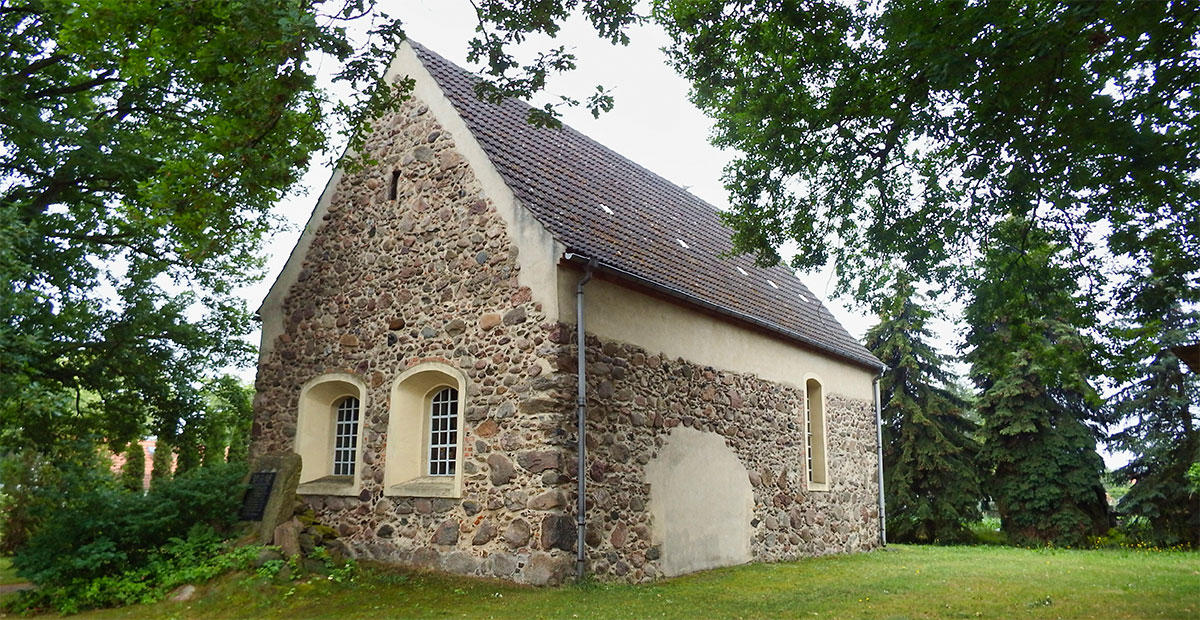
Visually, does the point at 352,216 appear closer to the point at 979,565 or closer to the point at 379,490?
the point at 379,490

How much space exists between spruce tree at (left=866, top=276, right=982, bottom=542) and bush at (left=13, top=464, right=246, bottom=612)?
645 inches

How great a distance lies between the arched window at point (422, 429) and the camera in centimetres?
1097

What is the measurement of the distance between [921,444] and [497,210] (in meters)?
16.5

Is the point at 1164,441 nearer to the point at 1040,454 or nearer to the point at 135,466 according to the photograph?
the point at 1040,454

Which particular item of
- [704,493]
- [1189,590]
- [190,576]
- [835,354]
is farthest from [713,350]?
[190,576]

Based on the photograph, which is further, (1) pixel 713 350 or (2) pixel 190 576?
(1) pixel 713 350

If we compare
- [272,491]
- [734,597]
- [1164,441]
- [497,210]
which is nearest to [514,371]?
[497,210]

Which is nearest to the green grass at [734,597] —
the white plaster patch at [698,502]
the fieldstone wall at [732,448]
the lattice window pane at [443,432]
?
the white plaster patch at [698,502]

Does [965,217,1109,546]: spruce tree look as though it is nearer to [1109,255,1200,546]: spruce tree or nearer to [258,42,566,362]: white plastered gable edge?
[1109,255,1200,546]: spruce tree

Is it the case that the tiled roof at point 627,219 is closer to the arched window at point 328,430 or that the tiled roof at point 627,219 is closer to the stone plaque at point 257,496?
the arched window at point 328,430

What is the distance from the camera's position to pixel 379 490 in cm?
1111

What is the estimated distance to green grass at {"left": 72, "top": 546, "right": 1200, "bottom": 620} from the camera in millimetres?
8016

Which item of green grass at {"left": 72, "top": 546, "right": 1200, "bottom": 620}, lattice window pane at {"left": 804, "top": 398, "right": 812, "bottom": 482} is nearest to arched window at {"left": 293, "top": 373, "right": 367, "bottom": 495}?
green grass at {"left": 72, "top": 546, "right": 1200, "bottom": 620}

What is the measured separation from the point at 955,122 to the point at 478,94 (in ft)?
16.2
